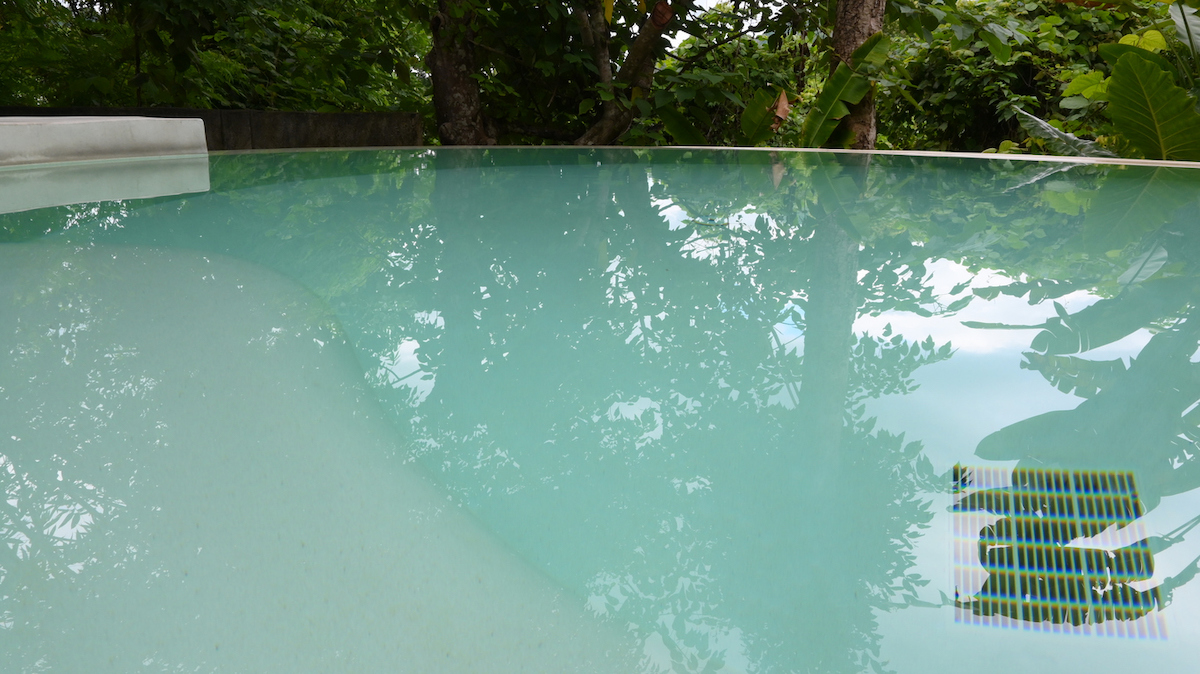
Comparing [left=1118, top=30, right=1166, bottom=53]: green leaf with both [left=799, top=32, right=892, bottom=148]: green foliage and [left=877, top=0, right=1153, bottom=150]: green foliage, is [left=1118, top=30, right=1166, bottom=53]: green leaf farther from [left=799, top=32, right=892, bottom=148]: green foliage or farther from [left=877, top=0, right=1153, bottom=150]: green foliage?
[left=799, top=32, right=892, bottom=148]: green foliage

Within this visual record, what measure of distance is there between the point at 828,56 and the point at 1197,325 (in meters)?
4.70

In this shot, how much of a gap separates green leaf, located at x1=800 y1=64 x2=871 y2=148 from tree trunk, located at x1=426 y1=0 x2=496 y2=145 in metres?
2.32

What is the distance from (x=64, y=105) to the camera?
458 cm

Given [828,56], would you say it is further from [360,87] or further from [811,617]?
[811,617]

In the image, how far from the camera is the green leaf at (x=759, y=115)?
535 cm

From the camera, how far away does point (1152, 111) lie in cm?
392

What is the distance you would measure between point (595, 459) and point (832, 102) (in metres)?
4.68

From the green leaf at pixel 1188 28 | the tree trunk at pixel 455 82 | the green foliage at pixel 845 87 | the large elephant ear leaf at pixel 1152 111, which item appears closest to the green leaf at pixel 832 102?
the green foliage at pixel 845 87

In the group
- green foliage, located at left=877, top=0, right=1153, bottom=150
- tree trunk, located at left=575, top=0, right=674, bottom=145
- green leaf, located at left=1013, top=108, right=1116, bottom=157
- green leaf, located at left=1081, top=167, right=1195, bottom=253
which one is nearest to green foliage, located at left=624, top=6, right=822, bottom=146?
tree trunk, located at left=575, top=0, right=674, bottom=145

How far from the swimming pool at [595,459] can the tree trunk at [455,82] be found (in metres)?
3.76

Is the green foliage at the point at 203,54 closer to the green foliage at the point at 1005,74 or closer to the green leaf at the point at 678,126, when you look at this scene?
the green leaf at the point at 678,126

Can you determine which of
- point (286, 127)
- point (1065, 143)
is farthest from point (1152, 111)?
point (286, 127)

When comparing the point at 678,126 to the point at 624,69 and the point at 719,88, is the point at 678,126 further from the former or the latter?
the point at 624,69

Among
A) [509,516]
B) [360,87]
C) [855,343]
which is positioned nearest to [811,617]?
[509,516]
